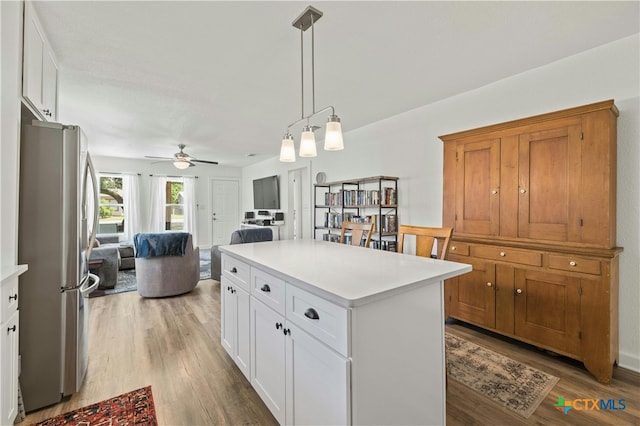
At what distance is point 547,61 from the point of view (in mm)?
2455

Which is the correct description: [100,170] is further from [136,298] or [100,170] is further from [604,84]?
[604,84]

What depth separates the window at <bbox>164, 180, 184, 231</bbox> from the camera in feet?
25.4

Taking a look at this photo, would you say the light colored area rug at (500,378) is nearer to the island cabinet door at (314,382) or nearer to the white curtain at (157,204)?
the island cabinet door at (314,382)

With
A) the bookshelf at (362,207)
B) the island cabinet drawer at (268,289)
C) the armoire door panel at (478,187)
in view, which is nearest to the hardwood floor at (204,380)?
the island cabinet drawer at (268,289)

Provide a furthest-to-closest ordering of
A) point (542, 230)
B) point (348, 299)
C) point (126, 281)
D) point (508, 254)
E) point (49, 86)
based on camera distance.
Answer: point (126, 281) → point (508, 254) → point (542, 230) → point (49, 86) → point (348, 299)

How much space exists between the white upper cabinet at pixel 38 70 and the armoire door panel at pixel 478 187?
3.25 meters

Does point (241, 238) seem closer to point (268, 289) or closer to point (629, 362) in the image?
point (268, 289)

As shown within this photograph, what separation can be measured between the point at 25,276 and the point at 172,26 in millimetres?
1797

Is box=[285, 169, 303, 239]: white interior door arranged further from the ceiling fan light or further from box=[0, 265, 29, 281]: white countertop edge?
box=[0, 265, 29, 281]: white countertop edge

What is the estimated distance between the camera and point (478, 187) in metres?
2.71

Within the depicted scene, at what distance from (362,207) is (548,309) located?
7.59ft

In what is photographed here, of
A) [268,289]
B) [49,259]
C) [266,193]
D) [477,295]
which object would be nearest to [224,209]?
[266,193]

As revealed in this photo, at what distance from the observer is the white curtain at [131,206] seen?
702cm

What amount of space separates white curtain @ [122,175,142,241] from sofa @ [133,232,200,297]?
12.3 feet
